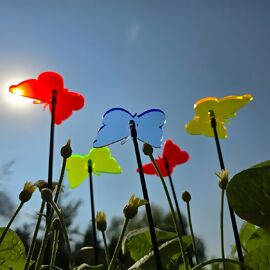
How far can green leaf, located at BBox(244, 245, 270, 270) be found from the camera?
0.66 m

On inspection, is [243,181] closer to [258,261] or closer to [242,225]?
[258,261]

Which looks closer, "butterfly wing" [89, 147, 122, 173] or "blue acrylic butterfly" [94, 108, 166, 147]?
"blue acrylic butterfly" [94, 108, 166, 147]

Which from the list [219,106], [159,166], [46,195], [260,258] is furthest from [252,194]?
[159,166]

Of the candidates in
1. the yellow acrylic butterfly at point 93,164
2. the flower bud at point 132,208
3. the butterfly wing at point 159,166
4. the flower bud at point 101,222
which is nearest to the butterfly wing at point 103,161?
the yellow acrylic butterfly at point 93,164

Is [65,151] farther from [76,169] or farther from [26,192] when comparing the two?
[76,169]

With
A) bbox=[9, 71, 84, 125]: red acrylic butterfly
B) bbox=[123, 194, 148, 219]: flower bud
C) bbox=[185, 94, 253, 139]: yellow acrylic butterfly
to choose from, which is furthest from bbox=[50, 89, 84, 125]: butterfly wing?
bbox=[123, 194, 148, 219]: flower bud

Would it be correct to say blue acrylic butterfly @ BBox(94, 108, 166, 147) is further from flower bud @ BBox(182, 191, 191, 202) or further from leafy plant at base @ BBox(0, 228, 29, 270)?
leafy plant at base @ BBox(0, 228, 29, 270)

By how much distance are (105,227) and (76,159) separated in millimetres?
672

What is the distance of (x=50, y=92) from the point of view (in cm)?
101

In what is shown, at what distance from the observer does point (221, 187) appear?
76cm

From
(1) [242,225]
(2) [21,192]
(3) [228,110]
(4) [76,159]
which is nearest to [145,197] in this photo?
(2) [21,192]

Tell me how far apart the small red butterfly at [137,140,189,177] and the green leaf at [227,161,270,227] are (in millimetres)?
712

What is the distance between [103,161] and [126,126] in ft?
1.57

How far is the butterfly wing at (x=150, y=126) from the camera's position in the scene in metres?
0.86
